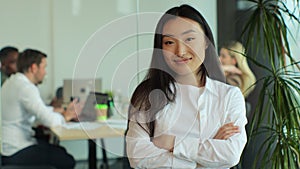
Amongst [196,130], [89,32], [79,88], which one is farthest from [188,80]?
[89,32]

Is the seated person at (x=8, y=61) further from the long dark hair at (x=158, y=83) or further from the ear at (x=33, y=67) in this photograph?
the long dark hair at (x=158, y=83)

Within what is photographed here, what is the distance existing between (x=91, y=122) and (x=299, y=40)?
3.88 ft

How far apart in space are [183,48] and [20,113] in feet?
4.29

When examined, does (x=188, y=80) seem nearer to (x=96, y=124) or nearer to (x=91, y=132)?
(x=96, y=124)

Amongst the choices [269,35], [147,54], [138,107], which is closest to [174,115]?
[138,107]

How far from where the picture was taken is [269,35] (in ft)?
7.62

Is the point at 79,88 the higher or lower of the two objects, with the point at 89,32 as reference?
lower

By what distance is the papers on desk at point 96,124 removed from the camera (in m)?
2.44

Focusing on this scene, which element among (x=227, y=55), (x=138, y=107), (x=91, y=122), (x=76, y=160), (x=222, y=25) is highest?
(x=222, y=25)

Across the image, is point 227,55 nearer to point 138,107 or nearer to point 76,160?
point 138,107

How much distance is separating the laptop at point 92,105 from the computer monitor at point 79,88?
0.04 meters

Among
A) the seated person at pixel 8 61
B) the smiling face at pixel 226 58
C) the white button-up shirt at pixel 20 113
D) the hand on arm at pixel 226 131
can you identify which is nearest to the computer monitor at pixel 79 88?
the white button-up shirt at pixel 20 113

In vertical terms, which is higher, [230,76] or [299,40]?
[299,40]

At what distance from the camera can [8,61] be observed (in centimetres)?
280
